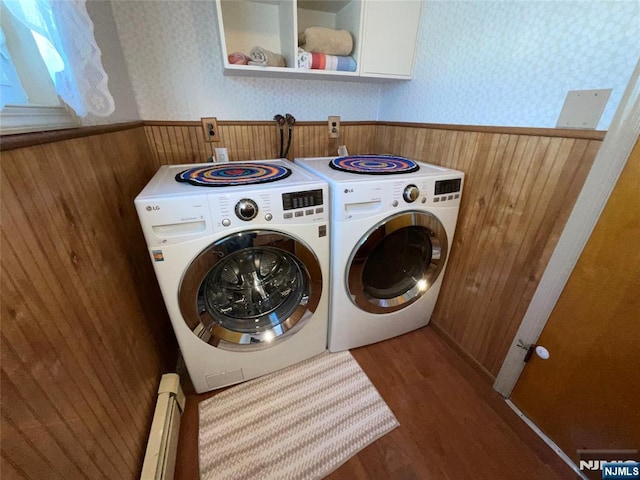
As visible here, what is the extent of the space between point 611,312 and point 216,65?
192cm

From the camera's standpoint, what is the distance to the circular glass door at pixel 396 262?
3.60 feet

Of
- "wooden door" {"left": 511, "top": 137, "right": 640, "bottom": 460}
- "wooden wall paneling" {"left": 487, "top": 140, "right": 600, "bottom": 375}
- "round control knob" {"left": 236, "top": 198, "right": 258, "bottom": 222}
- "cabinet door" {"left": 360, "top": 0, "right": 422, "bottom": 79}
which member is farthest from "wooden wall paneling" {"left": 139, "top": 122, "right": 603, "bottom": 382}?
"round control knob" {"left": 236, "top": 198, "right": 258, "bottom": 222}

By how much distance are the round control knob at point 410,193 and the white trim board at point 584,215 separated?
1.61 ft

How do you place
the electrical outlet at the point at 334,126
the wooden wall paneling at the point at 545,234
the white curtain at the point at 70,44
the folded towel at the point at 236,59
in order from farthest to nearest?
1. the electrical outlet at the point at 334,126
2. the folded towel at the point at 236,59
3. the wooden wall paneling at the point at 545,234
4. the white curtain at the point at 70,44

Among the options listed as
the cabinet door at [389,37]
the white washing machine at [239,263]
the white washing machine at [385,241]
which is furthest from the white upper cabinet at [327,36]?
the white washing machine at [239,263]

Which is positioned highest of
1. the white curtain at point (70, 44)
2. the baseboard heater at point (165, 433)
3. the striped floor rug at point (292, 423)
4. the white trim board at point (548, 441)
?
the white curtain at point (70, 44)

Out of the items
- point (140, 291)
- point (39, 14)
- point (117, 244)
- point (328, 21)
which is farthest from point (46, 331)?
point (328, 21)

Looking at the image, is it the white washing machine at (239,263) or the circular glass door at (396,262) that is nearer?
the white washing machine at (239,263)

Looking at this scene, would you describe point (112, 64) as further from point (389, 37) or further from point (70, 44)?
point (389, 37)

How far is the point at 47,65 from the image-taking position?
Answer: 635 millimetres

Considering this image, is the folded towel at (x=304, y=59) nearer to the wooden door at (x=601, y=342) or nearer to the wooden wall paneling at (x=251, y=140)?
the wooden wall paneling at (x=251, y=140)

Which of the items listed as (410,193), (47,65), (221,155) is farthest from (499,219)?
(47,65)

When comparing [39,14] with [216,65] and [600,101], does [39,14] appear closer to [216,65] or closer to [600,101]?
[216,65]

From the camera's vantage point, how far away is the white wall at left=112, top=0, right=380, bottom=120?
3.91 ft
